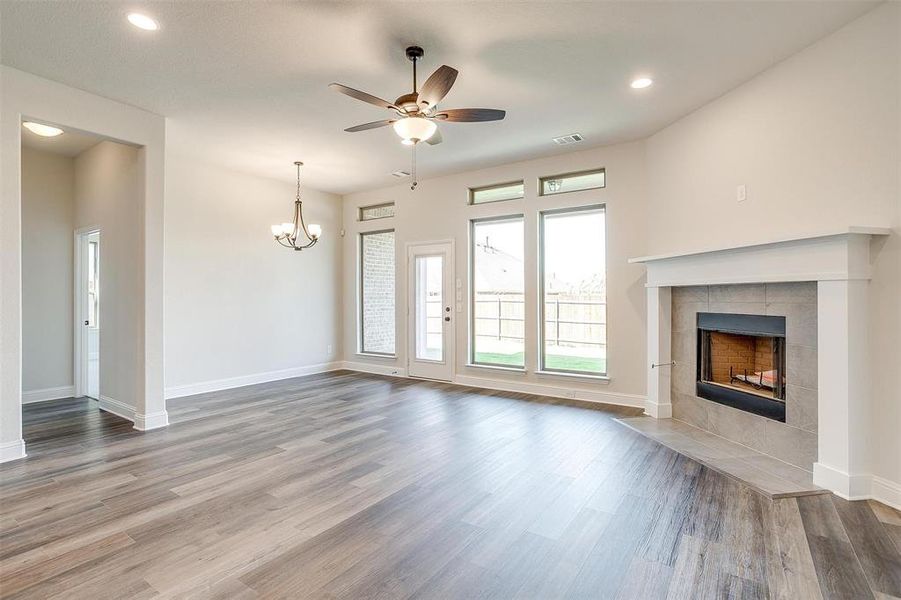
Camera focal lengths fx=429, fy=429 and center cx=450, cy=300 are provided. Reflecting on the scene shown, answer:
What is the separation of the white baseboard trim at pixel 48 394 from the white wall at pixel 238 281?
1362mm

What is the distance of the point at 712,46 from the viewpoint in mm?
3064

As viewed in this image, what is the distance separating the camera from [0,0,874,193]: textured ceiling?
2.70 m

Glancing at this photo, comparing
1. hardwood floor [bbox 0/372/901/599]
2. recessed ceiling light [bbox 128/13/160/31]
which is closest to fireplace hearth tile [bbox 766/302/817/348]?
hardwood floor [bbox 0/372/901/599]

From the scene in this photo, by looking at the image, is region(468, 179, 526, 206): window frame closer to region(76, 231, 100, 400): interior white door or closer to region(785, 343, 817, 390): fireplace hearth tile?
region(785, 343, 817, 390): fireplace hearth tile

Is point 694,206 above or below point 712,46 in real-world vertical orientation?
below

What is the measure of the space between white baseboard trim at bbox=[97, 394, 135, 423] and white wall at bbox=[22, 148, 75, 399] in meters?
1.02

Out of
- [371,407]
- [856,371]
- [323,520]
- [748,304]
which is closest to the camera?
[323,520]

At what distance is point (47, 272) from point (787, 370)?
312 inches

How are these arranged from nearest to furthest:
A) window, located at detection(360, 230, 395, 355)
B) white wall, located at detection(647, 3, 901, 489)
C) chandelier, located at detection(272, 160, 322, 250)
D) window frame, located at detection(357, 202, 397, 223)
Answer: white wall, located at detection(647, 3, 901, 489)
chandelier, located at detection(272, 160, 322, 250)
window frame, located at detection(357, 202, 397, 223)
window, located at detection(360, 230, 395, 355)

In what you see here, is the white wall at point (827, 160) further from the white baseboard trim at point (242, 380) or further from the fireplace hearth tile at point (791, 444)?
the white baseboard trim at point (242, 380)

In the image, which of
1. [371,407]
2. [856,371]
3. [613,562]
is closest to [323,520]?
[613,562]

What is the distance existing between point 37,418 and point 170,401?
3.86 ft

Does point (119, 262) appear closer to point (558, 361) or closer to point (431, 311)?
point (431, 311)

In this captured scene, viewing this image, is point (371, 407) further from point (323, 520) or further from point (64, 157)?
point (64, 157)
